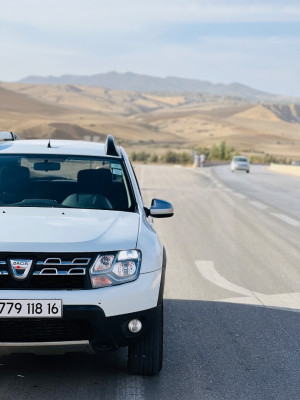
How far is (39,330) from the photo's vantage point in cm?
496

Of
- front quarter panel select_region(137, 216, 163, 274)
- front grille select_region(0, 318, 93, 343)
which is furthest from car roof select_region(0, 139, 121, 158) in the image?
front grille select_region(0, 318, 93, 343)

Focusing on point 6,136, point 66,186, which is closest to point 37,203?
point 66,186

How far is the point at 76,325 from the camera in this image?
5027 mm

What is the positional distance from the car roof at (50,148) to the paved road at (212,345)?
1.62 meters

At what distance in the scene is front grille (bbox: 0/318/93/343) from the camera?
492cm

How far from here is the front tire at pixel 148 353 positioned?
5363 mm

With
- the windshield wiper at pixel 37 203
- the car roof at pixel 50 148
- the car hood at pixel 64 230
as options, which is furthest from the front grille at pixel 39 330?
the car roof at pixel 50 148

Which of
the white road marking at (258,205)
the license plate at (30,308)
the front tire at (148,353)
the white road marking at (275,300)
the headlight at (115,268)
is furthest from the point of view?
the white road marking at (258,205)

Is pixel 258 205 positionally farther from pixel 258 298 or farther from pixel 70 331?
pixel 70 331

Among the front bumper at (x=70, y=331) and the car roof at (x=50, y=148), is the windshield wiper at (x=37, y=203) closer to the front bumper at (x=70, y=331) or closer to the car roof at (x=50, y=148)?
the car roof at (x=50, y=148)

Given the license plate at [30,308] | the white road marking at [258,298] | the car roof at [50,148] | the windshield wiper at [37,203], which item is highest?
the car roof at [50,148]

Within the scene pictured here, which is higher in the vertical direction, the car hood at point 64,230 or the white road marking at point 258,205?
the car hood at point 64,230

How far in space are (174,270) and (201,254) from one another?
1.74 meters

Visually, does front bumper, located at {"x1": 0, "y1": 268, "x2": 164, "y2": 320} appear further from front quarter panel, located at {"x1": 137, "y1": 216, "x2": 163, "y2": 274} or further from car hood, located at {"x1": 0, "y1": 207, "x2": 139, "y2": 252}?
car hood, located at {"x1": 0, "y1": 207, "x2": 139, "y2": 252}
